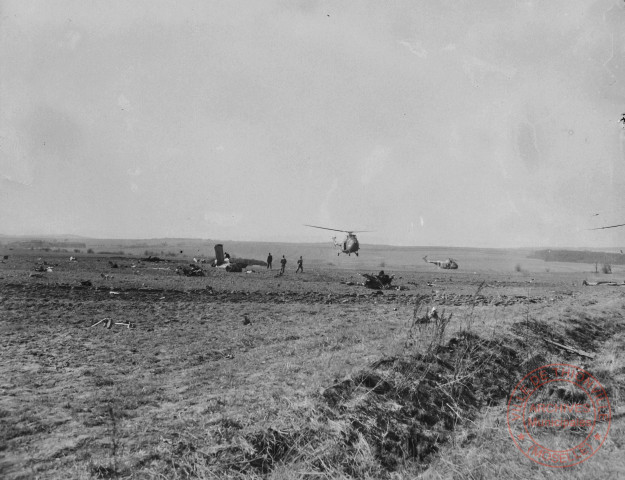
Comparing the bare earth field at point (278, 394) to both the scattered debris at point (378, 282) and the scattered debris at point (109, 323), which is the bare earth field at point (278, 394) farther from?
the scattered debris at point (378, 282)

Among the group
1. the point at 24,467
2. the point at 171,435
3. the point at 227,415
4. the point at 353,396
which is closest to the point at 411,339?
the point at 353,396

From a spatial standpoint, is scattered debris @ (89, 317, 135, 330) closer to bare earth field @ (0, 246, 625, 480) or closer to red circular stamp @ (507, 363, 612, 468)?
bare earth field @ (0, 246, 625, 480)

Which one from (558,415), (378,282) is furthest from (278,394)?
(378,282)

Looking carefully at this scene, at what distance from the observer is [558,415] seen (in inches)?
222

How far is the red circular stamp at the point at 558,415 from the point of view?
4.71 meters

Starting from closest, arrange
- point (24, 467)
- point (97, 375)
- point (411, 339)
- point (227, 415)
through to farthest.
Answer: point (24, 467) → point (227, 415) → point (97, 375) → point (411, 339)

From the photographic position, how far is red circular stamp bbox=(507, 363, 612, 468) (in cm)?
471

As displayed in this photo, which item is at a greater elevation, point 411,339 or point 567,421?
point 411,339

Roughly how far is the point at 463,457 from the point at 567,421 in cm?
213

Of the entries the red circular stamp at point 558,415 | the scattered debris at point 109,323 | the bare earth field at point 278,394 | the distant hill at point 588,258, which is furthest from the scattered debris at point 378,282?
the distant hill at point 588,258

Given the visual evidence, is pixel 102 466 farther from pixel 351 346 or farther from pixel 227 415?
pixel 351 346

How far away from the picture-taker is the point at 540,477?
13.6ft

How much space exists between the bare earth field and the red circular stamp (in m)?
0.12

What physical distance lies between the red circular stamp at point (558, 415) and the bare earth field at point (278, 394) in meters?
0.12
